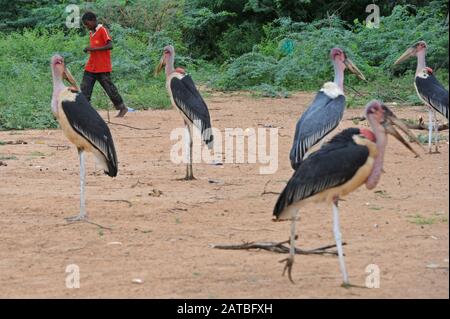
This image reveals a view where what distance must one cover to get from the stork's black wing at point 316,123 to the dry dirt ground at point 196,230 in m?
0.55

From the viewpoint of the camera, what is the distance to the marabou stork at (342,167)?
5.84m

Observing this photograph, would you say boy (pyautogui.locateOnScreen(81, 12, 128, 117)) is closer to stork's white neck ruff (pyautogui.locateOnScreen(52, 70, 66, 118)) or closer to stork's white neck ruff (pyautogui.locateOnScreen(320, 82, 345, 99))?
stork's white neck ruff (pyautogui.locateOnScreen(52, 70, 66, 118))

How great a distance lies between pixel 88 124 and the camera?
8398 millimetres

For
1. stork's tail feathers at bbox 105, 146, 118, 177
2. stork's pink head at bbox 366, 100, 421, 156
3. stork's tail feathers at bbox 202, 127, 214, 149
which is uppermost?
stork's pink head at bbox 366, 100, 421, 156

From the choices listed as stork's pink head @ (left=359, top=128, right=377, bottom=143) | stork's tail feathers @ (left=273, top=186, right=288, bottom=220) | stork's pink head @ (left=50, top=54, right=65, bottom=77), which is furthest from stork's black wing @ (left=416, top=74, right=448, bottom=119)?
stork's tail feathers @ (left=273, top=186, right=288, bottom=220)

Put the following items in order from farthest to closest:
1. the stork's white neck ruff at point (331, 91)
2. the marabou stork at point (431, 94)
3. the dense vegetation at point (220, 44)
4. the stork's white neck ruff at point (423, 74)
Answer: the dense vegetation at point (220, 44), the stork's white neck ruff at point (423, 74), the marabou stork at point (431, 94), the stork's white neck ruff at point (331, 91)

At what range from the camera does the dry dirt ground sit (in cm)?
607

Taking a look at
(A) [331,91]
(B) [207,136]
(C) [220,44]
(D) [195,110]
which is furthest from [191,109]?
(C) [220,44]

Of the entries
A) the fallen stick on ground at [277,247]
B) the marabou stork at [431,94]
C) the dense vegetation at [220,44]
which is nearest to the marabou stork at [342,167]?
the fallen stick on ground at [277,247]

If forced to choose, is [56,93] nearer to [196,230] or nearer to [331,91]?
[196,230]

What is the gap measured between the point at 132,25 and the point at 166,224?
14211mm

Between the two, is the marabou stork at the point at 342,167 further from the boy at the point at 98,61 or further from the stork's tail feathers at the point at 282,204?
the boy at the point at 98,61

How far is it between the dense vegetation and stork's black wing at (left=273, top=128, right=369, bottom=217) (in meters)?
7.89
